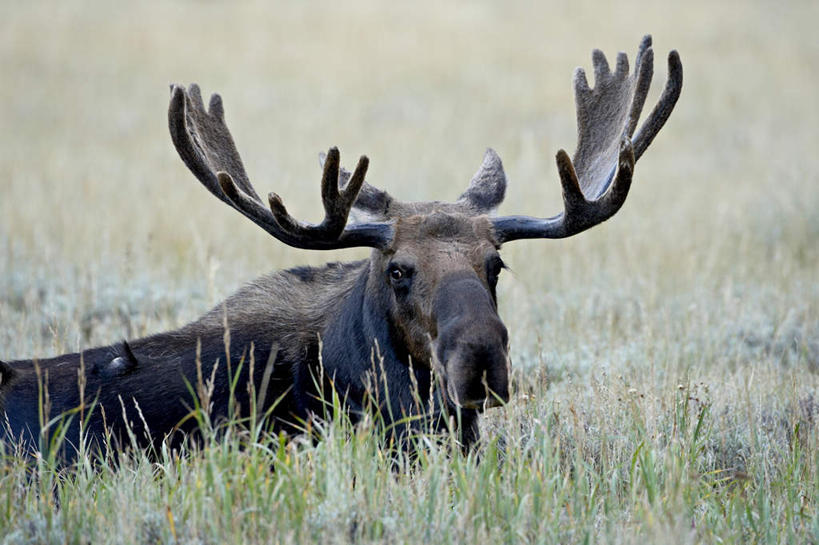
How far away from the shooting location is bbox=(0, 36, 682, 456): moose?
4430 millimetres

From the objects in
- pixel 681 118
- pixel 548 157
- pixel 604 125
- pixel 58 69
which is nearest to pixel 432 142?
pixel 548 157

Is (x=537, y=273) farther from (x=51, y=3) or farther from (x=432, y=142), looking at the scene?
(x=51, y=3)

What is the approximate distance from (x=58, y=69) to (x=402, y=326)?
18.5 m

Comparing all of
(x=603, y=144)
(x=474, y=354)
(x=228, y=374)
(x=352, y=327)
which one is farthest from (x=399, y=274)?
(x=603, y=144)

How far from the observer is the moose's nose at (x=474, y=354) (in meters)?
4.14

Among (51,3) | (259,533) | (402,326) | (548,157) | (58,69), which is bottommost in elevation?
(259,533)

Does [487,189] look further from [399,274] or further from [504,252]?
[504,252]

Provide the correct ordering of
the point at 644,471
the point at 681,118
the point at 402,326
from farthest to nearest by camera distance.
A: the point at 681,118
the point at 402,326
the point at 644,471

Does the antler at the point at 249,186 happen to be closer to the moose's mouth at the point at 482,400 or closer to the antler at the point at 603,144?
the antler at the point at 603,144

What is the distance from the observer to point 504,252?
1014 centimetres

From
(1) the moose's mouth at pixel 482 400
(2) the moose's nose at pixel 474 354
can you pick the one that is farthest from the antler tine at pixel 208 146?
(1) the moose's mouth at pixel 482 400

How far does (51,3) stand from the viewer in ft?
81.0

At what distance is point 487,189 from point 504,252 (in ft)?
15.7

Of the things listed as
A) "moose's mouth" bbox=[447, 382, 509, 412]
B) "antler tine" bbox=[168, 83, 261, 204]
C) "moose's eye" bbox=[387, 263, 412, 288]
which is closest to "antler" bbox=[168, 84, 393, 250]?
"antler tine" bbox=[168, 83, 261, 204]
